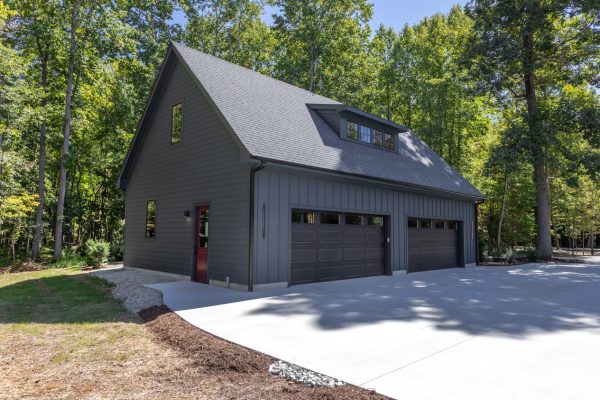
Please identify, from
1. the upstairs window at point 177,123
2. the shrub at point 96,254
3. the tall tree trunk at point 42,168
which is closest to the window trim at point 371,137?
the upstairs window at point 177,123

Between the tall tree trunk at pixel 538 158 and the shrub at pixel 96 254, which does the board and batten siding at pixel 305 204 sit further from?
the tall tree trunk at pixel 538 158

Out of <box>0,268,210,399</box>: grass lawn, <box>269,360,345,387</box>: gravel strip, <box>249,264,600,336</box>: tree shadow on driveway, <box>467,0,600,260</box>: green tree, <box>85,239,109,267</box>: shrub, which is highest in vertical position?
<box>467,0,600,260</box>: green tree

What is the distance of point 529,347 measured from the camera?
4480 mm

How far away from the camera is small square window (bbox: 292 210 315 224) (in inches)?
384

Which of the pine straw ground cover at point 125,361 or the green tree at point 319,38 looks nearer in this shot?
the pine straw ground cover at point 125,361

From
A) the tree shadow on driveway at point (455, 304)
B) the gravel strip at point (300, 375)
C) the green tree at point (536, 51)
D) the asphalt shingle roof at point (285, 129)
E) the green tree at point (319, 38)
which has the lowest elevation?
the gravel strip at point (300, 375)

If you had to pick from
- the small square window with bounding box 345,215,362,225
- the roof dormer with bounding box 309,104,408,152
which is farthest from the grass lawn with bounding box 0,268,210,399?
the roof dormer with bounding box 309,104,408,152

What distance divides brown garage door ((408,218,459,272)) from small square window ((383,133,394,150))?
3.03 metres

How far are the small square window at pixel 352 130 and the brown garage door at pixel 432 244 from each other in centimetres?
363

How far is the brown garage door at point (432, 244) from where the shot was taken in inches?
535

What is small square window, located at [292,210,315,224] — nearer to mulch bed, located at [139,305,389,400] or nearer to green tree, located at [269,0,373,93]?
mulch bed, located at [139,305,389,400]

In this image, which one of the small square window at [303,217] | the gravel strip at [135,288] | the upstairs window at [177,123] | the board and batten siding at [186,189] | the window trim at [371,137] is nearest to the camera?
the gravel strip at [135,288]

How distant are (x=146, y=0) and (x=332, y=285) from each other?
69.8 feet

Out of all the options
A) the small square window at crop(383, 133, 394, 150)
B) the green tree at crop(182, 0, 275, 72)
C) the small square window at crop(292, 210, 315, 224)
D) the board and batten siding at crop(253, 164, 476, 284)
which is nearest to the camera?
the board and batten siding at crop(253, 164, 476, 284)
